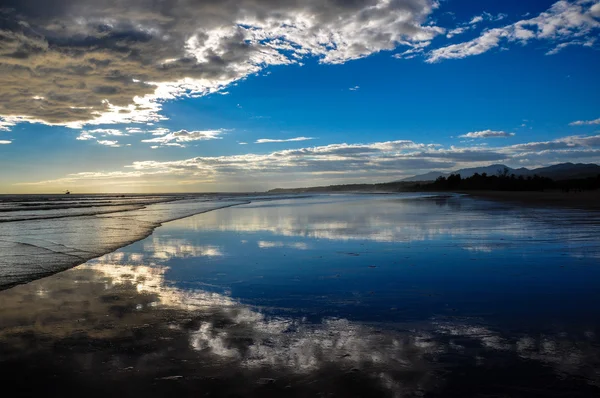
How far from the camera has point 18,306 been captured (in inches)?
289

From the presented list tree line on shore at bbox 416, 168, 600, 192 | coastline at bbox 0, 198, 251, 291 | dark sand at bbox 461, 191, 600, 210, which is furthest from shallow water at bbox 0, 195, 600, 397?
tree line on shore at bbox 416, 168, 600, 192

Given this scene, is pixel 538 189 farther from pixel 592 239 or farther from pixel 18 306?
pixel 18 306

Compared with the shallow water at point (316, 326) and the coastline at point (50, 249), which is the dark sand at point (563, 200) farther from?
the coastline at point (50, 249)

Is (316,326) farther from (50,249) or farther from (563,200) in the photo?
(563,200)

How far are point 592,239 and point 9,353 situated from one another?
15.9 meters

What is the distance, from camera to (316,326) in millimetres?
5828

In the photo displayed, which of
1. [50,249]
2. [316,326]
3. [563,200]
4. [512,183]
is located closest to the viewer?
[316,326]

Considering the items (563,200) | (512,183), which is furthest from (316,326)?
(512,183)

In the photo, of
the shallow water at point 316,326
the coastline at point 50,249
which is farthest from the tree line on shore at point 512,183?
the coastline at point 50,249

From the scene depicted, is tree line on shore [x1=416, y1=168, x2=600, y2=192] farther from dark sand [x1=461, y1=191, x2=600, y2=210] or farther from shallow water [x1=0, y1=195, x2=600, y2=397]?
shallow water [x1=0, y1=195, x2=600, y2=397]

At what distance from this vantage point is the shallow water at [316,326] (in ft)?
13.7

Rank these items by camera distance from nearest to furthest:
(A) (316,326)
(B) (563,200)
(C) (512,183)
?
(A) (316,326), (B) (563,200), (C) (512,183)

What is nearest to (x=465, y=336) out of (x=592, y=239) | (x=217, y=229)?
(x=592, y=239)

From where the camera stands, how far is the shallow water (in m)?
4.18
